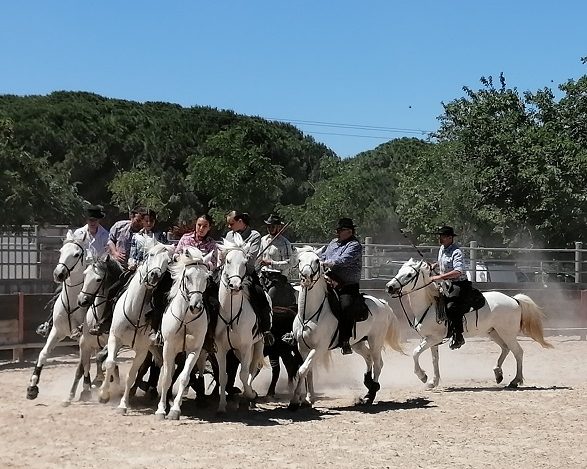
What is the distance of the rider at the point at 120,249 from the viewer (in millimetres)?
11641

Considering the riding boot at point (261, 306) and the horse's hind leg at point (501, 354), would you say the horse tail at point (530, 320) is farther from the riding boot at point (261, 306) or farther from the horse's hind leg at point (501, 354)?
the riding boot at point (261, 306)

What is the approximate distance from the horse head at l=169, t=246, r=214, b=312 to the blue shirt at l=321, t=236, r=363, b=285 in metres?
1.85

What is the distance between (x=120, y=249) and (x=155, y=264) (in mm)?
1868

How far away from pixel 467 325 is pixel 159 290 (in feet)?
17.4

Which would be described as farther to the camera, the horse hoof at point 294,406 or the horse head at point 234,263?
the horse hoof at point 294,406

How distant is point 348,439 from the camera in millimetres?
9234

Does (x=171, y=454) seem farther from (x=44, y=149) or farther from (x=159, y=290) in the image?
(x=44, y=149)

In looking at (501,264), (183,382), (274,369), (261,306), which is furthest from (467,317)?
(501,264)

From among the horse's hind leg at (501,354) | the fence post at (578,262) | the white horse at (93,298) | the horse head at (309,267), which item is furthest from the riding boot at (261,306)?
the fence post at (578,262)

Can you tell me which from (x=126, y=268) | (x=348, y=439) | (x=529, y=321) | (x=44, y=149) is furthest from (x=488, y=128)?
(x=44, y=149)

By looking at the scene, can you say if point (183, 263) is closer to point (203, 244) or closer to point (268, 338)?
point (203, 244)

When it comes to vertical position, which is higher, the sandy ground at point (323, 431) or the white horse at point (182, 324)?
the white horse at point (182, 324)

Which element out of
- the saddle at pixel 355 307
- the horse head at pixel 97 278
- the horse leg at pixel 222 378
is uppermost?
the horse head at pixel 97 278

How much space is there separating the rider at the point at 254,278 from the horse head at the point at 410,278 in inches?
106
